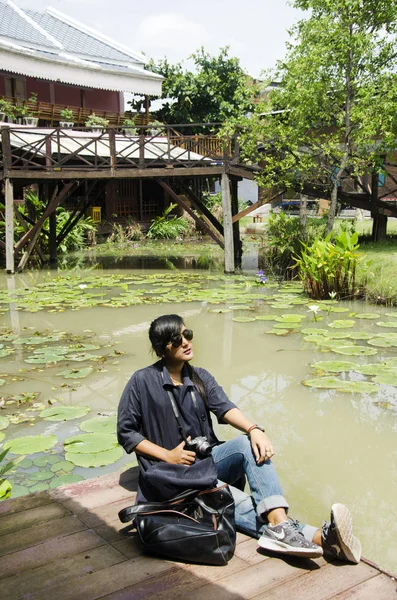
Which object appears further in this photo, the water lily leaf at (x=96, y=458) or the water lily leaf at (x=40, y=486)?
the water lily leaf at (x=96, y=458)

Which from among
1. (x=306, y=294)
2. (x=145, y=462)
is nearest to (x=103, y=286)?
(x=306, y=294)

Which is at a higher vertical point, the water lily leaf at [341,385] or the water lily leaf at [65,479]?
the water lily leaf at [341,385]

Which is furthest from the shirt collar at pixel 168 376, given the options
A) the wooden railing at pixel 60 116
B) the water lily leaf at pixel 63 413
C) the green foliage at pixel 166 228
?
the green foliage at pixel 166 228

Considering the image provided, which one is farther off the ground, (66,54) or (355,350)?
(66,54)

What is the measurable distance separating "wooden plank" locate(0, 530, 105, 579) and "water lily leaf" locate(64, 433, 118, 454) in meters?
1.77

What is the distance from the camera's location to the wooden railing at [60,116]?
2081 centimetres

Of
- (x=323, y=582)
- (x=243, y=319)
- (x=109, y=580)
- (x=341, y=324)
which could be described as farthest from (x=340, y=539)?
(x=243, y=319)

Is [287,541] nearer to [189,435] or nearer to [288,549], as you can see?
[288,549]

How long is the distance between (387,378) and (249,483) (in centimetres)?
357

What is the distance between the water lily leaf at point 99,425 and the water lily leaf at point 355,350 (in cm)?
297

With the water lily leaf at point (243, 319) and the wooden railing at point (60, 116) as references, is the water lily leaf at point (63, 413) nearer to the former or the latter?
the water lily leaf at point (243, 319)

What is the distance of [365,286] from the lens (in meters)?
10.4

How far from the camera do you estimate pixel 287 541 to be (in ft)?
8.65

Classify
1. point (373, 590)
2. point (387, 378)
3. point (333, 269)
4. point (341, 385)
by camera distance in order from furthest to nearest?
1. point (333, 269)
2. point (387, 378)
3. point (341, 385)
4. point (373, 590)
